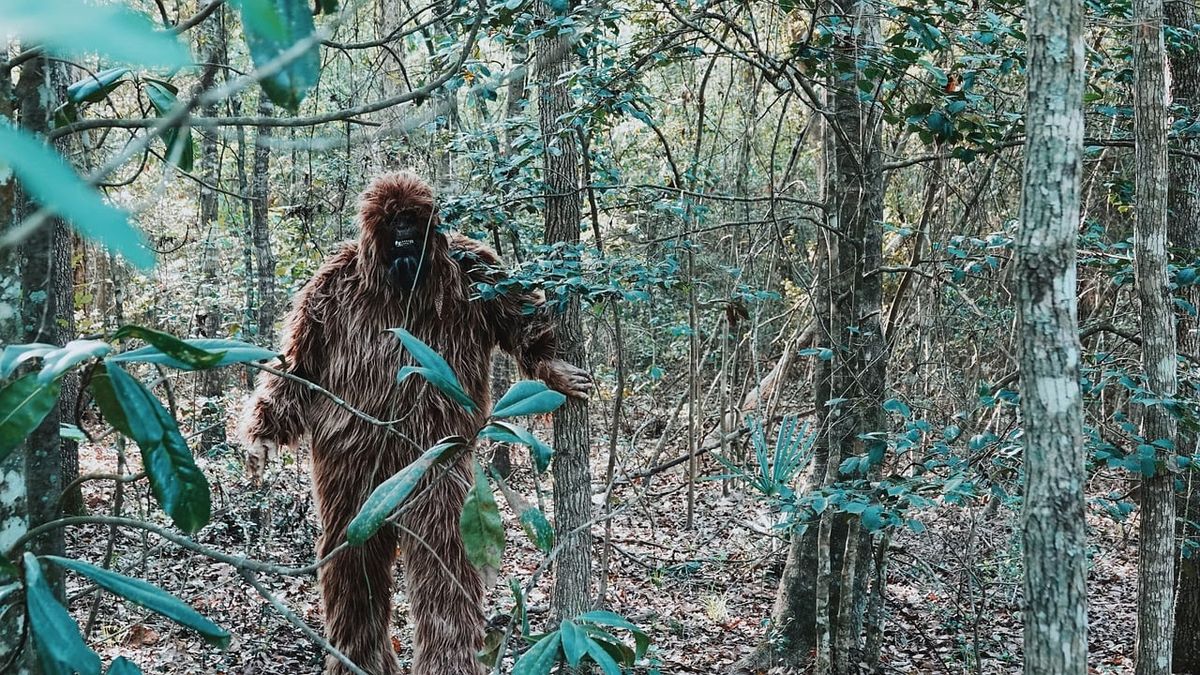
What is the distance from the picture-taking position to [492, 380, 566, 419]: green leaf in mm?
1990

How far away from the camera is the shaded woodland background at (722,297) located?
3.23 metres

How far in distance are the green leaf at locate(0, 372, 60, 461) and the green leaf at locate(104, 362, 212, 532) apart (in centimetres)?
9

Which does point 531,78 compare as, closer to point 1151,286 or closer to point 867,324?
point 867,324

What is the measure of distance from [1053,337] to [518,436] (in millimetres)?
1414

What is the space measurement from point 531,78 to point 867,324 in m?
1.95

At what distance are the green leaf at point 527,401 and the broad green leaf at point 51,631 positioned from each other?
88 cm

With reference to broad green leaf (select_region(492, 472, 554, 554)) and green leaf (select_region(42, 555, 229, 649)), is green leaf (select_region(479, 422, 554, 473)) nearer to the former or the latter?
broad green leaf (select_region(492, 472, 554, 554))

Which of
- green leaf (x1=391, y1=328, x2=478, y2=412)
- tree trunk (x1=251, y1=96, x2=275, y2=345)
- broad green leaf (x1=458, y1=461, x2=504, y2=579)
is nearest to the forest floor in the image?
tree trunk (x1=251, y1=96, x2=275, y2=345)

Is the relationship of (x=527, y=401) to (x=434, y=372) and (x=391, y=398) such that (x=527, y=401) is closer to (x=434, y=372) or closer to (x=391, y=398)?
(x=434, y=372)

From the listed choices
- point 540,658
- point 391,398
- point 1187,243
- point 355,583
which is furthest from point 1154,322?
point 355,583

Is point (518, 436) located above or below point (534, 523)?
above

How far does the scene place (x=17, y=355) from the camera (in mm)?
1320

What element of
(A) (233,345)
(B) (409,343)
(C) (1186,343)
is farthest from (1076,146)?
(C) (1186,343)

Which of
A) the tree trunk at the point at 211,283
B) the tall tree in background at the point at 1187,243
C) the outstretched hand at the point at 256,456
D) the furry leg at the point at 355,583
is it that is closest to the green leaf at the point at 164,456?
the furry leg at the point at 355,583
